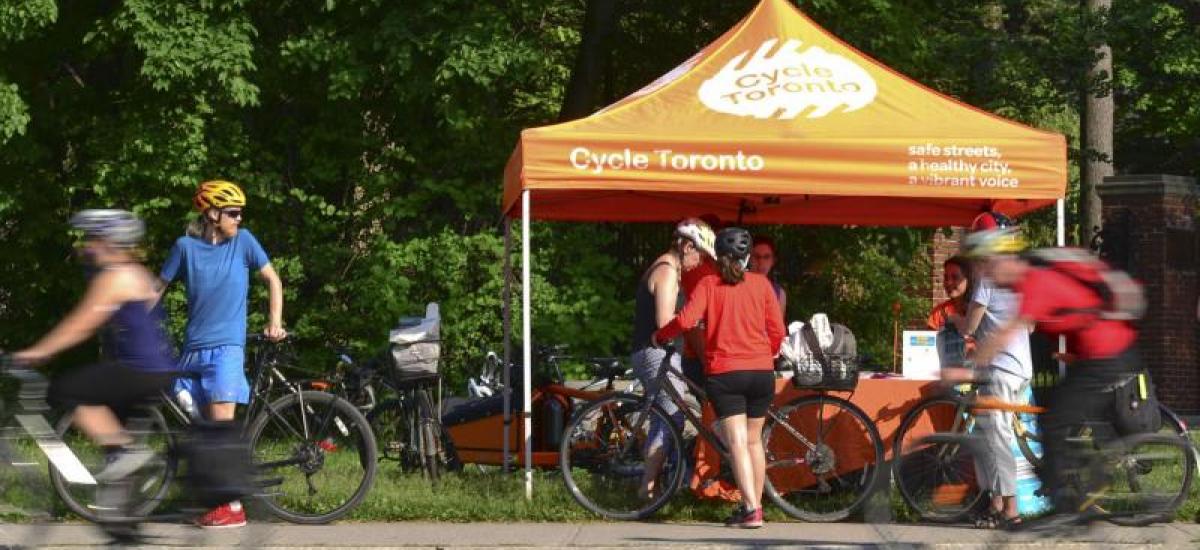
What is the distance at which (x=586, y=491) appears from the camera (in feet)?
36.1

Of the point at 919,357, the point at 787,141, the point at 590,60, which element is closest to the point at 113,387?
the point at 787,141

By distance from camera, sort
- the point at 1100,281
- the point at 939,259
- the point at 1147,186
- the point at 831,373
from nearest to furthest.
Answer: the point at 1100,281 < the point at 831,373 < the point at 1147,186 < the point at 939,259

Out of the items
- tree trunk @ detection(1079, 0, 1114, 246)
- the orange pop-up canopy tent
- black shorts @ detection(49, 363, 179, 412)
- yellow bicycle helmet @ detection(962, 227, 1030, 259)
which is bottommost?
black shorts @ detection(49, 363, 179, 412)

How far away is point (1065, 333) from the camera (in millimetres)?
7758

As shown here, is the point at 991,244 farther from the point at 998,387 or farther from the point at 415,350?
the point at 415,350

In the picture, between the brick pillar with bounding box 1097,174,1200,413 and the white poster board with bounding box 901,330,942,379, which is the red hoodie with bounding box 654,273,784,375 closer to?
the white poster board with bounding box 901,330,942,379

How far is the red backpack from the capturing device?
7.71 metres

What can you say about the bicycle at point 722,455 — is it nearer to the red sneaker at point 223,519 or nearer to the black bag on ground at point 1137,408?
the black bag on ground at point 1137,408

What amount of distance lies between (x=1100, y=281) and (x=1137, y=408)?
2.32 m

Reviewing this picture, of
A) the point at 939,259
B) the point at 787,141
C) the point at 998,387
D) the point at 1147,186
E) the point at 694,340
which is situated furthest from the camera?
the point at 939,259

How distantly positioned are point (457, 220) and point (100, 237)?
10493 millimetres

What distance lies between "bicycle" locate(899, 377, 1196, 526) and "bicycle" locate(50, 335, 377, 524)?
302cm

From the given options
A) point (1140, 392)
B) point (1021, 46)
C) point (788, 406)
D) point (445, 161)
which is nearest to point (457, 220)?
point (445, 161)

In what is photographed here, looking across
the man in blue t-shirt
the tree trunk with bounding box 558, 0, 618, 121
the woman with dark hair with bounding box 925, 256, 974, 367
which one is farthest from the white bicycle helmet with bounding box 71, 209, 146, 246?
the tree trunk with bounding box 558, 0, 618, 121
